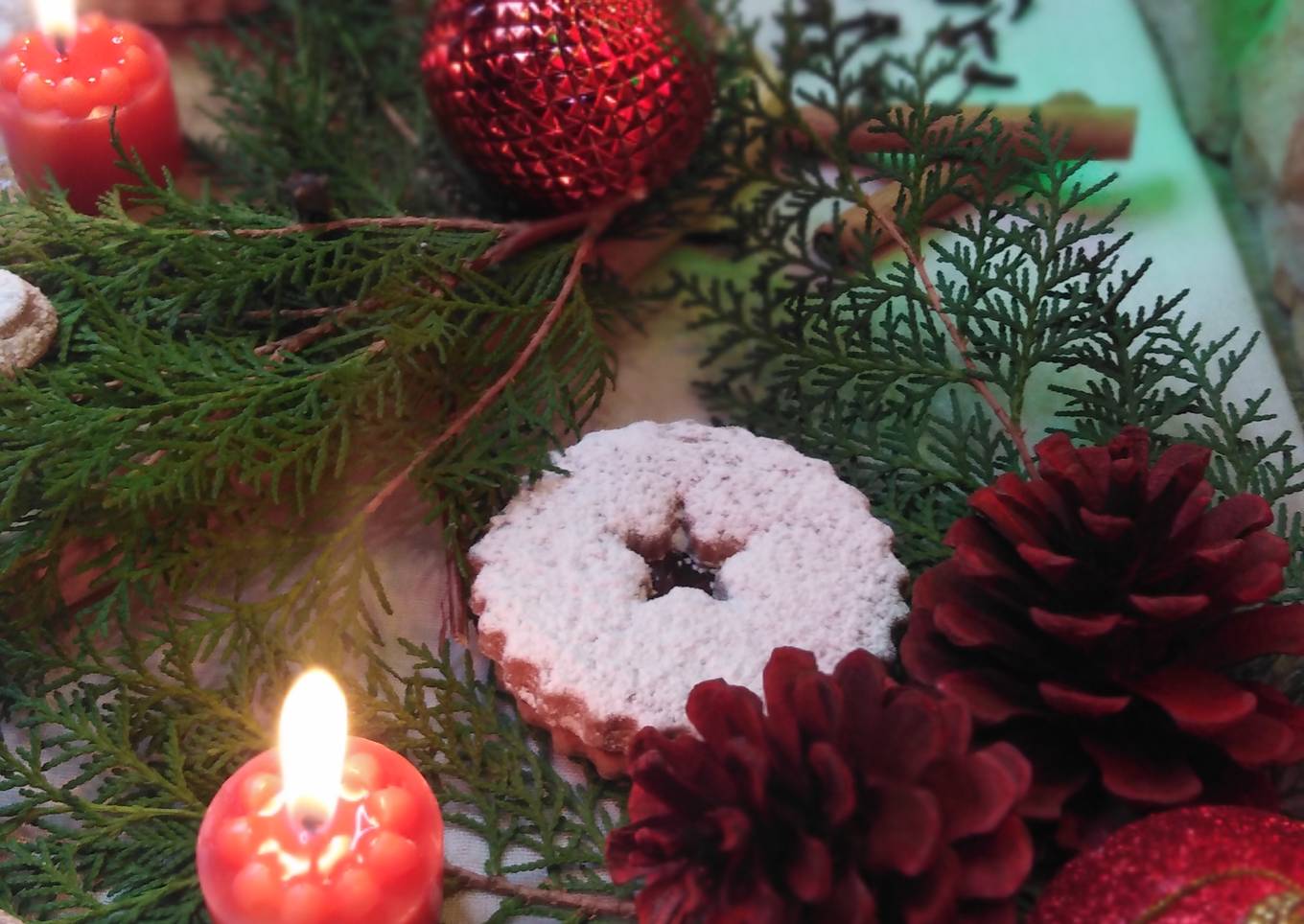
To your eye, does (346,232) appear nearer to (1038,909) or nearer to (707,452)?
(707,452)

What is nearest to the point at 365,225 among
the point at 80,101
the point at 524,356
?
the point at 524,356

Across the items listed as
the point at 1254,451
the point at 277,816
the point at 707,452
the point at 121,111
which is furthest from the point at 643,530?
the point at 121,111

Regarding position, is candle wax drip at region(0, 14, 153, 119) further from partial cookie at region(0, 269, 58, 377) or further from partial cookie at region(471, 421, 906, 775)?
partial cookie at region(471, 421, 906, 775)

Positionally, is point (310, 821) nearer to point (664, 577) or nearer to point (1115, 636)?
point (664, 577)

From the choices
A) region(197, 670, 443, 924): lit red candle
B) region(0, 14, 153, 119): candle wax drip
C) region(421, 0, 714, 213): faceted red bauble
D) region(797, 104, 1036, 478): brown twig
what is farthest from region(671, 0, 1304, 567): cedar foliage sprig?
region(0, 14, 153, 119): candle wax drip

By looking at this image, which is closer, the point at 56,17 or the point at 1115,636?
the point at 1115,636

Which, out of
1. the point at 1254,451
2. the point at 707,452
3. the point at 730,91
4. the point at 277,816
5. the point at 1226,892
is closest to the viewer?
the point at 1226,892
